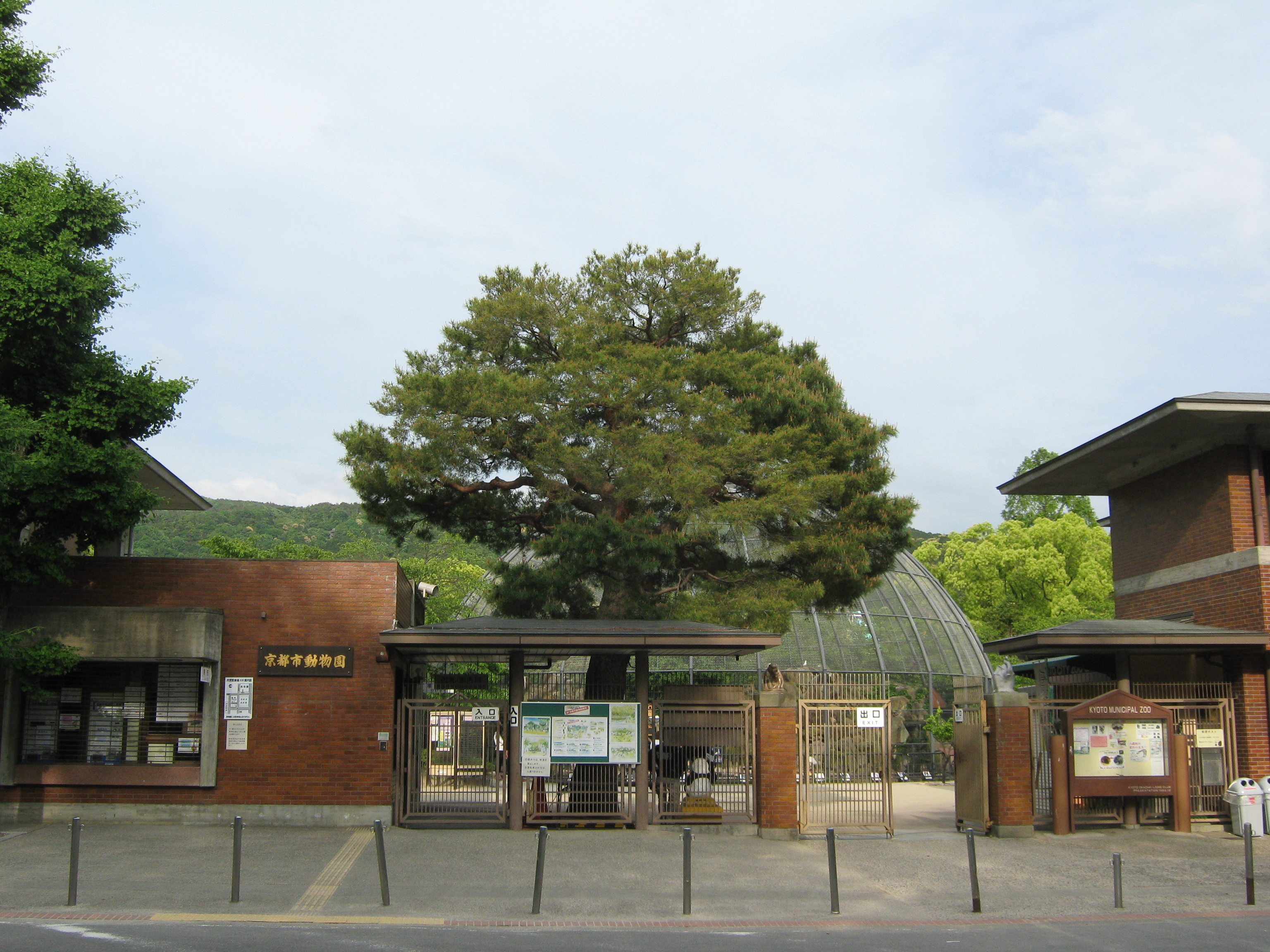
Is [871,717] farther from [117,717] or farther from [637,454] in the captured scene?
[117,717]

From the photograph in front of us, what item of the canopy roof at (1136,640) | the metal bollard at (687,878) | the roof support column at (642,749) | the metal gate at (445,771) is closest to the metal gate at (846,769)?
the roof support column at (642,749)

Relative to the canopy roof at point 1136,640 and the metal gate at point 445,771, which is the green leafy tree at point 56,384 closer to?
the metal gate at point 445,771

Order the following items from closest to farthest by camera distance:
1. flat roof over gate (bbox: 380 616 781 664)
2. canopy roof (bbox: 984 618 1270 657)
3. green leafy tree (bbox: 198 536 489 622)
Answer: flat roof over gate (bbox: 380 616 781 664)
canopy roof (bbox: 984 618 1270 657)
green leafy tree (bbox: 198 536 489 622)

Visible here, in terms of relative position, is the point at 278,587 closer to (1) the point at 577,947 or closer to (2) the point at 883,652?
(1) the point at 577,947

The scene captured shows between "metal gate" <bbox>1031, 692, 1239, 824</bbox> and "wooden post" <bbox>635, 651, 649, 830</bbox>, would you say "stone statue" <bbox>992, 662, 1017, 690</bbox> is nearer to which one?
"metal gate" <bbox>1031, 692, 1239, 824</bbox>

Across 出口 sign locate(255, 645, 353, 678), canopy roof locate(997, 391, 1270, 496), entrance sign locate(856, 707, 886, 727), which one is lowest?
entrance sign locate(856, 707, 886, 727)

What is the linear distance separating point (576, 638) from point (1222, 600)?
39.0 feet

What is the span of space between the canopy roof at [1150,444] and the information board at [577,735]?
10.3m

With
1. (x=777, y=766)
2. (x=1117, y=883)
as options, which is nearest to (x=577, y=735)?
(x=777, y=766)

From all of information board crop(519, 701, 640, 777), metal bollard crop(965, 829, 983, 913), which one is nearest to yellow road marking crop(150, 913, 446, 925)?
metal bollard crop(965, 829, 983, 913)

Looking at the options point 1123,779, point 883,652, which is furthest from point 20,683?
point 883,652

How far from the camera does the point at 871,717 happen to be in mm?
17281

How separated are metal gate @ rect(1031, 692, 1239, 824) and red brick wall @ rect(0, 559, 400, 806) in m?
10.6

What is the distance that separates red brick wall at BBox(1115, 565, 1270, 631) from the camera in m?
18.8
